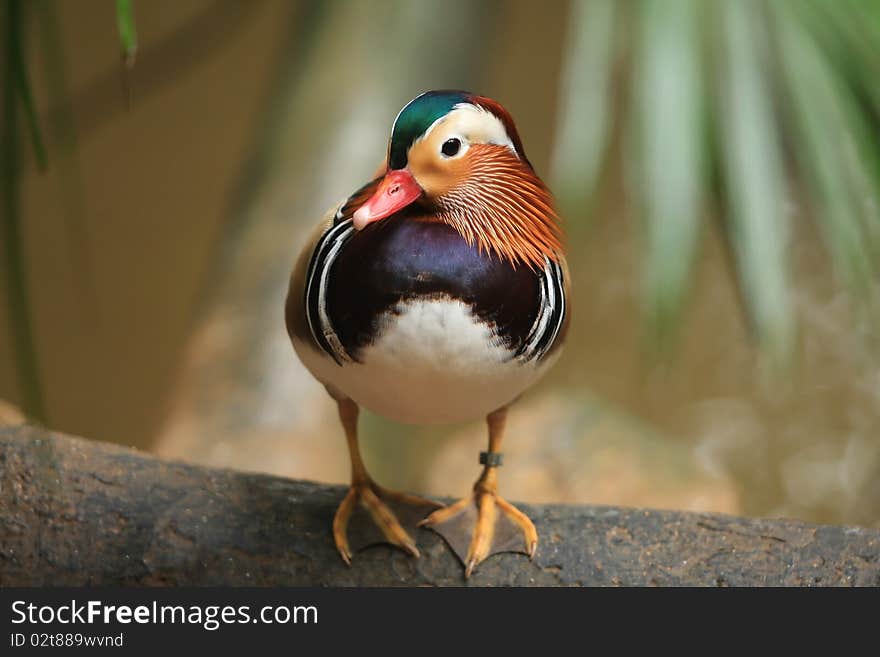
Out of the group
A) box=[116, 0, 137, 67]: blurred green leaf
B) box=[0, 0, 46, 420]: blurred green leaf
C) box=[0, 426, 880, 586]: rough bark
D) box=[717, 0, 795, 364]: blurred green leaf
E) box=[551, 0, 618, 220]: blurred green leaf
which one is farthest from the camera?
box=[0, 426, 880, 586]: rough bark

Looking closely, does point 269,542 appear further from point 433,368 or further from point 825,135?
point 825,135

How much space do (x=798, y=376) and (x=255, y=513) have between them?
196 cm

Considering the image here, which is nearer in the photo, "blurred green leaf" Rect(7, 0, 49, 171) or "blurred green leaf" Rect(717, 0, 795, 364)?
"blurred green leaf" Rect(7, 0, 49, 171)

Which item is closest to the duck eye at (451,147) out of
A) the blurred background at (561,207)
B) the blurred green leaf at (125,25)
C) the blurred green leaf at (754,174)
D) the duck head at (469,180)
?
the duck head at (469,180)

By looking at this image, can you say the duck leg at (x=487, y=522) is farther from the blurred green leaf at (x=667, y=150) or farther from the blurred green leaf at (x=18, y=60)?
the blurred green leaf at (x=18, y=60)

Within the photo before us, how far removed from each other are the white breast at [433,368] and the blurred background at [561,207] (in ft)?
0.46

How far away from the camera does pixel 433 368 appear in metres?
1.01

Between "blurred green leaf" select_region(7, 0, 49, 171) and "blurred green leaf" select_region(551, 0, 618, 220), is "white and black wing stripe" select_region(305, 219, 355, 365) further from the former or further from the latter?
"blurred green leaf" select_region(7, 0, 49, 171)

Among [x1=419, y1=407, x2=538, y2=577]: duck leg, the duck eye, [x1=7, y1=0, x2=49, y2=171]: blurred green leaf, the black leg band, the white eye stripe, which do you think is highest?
the white eye stripe

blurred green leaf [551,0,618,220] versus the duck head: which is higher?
the duck head

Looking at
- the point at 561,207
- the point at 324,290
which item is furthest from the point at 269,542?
the point at 561,207

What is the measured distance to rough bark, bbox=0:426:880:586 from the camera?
4.02 ft

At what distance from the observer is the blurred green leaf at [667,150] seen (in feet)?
2.43

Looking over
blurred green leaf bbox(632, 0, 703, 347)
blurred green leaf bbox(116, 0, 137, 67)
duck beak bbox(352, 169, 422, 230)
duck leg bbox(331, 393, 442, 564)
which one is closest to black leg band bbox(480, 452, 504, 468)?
duck leg bbox(331, 393, 442, 564)
